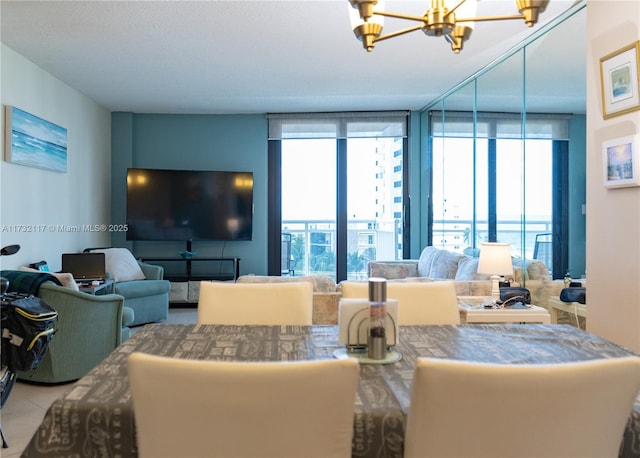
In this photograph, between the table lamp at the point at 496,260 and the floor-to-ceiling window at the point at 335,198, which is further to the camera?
the floor-to-ceiling window at the point at 335,198

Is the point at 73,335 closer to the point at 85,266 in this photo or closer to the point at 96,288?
the point at 96,288

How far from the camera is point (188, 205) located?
651 cm

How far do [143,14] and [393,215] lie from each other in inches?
170

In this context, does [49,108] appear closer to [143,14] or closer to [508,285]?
[143,14]

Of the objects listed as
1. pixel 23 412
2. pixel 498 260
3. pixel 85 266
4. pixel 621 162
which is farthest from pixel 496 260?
pixel 85 266

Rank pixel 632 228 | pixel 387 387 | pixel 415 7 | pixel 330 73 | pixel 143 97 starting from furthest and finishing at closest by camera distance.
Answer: pixel 143 97
pixel 330 73
pixel 415 7
pixel 632 228
pixel 387 387

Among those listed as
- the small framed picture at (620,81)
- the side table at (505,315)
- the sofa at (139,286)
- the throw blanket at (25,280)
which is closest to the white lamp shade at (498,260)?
the side table at (505,315)

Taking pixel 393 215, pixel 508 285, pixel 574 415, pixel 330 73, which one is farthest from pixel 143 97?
pixel 574 415

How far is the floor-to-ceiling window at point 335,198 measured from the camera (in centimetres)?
690

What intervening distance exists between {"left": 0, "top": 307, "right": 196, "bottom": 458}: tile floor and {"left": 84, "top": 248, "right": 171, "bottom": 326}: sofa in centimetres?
177

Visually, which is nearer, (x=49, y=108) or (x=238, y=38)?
(x=238, y=38)

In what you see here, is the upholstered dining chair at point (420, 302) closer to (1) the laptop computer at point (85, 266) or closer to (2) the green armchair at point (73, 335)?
(2) the green armchair at point (73, 335)

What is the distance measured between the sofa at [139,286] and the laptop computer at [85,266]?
8.5 inches

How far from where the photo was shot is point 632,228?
2.48 metres
